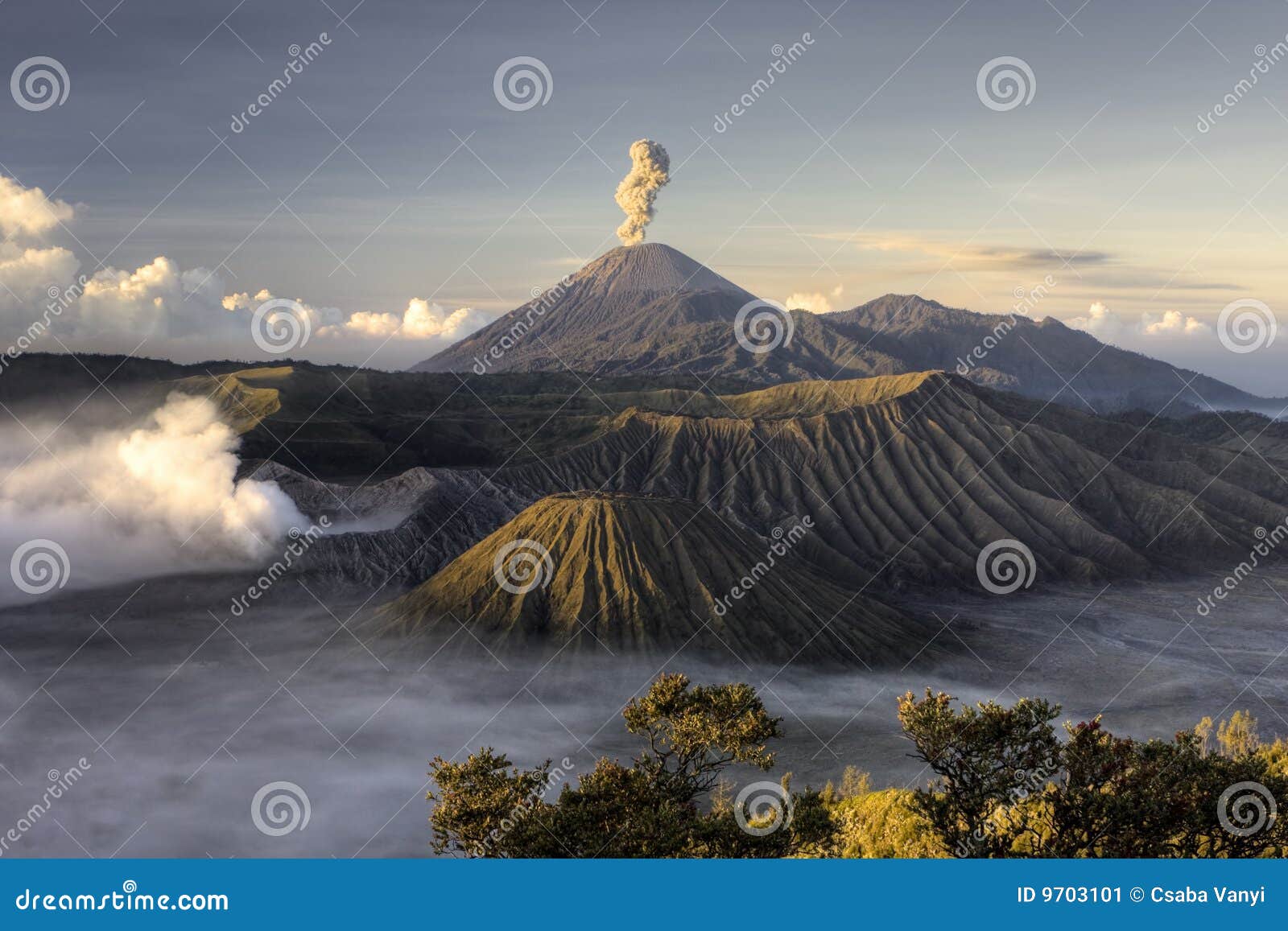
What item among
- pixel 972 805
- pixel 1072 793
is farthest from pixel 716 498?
pixel 1072 793

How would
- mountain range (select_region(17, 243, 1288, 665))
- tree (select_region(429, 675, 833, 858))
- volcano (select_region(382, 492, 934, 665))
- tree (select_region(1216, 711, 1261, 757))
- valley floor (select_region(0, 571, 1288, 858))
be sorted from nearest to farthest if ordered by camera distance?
tree (select_region(429, 675, 833, 858))
tree (select_region(1216, 711, 1261, 757))
valley floor (select_region(0, 571, 1288, 858))
volcano (select_region(382, 492, 934, 665))
mountain range (select_region(17, 243, 1288, 665))

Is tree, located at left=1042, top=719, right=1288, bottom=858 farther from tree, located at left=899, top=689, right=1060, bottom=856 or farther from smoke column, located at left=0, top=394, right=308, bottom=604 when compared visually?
smoke column, located at left=0, top=394, right=308, bottom=604

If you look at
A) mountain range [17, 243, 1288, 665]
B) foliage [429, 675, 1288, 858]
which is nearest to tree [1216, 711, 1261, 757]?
foliage [429, 675, 1288, 858]

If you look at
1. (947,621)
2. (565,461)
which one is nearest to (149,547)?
(565,461)

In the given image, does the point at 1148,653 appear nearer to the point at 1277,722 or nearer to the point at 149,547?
the point at 1277,722

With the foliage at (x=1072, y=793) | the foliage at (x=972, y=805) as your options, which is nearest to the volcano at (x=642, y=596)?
the foliage at (x=972, y=805)

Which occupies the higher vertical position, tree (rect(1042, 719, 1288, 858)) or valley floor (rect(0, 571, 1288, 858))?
valley floor (rect(0, 571, 1288, 858))

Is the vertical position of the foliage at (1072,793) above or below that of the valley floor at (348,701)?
below

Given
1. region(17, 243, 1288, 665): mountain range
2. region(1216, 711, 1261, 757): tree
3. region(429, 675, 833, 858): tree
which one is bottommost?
region(429, 675, 833, 858): tree

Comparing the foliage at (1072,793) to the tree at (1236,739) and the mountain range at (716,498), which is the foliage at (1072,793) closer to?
the tree at (1236,739)
